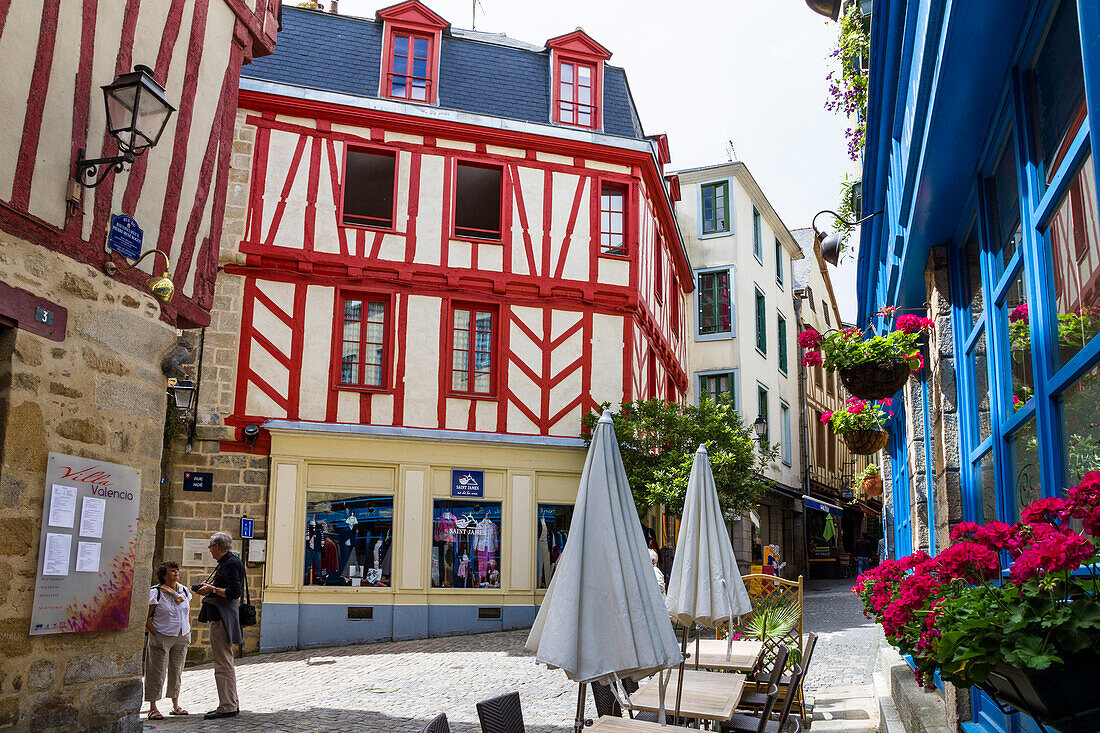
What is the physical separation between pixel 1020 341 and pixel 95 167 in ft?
18.6

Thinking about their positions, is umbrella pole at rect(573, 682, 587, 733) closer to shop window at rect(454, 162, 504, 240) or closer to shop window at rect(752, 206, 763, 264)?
shop window at rect(454, 162, 504, 240)

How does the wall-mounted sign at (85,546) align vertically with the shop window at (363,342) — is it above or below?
below

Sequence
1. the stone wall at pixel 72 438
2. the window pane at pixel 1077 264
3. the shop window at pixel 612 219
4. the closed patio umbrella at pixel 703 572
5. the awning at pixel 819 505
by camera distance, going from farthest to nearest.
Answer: the awning at pixel 819 505
the shop window at pixel 612 219
the closed patio umbrella at pixel 703 572
the stone wall at pixel 72 438
the window pane at pixel 1077 264

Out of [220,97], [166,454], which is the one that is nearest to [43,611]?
[220,97]

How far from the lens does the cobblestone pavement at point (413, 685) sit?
7.48 metres

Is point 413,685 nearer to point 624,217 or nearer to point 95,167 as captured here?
point 95,167

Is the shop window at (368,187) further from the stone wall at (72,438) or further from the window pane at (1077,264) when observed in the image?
the window pane at (1077,264)

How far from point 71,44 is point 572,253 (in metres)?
9.56

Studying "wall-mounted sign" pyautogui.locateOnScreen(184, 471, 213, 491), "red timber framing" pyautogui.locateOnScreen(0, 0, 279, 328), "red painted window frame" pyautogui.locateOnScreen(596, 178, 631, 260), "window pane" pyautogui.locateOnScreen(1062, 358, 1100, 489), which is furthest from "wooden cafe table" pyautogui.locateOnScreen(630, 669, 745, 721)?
"red painted window frame" pyautogui.locateOnScreen(596, 178, 631, 260)

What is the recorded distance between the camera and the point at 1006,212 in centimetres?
363

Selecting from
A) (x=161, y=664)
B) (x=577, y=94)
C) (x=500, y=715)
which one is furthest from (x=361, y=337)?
(x=500, y=715)

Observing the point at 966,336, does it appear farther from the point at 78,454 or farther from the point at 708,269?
the point at 708,269

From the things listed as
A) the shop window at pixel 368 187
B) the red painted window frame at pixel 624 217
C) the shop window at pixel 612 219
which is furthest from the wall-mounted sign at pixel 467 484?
the shop window at pixel 612 219

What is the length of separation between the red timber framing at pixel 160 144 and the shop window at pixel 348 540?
6.17 m
